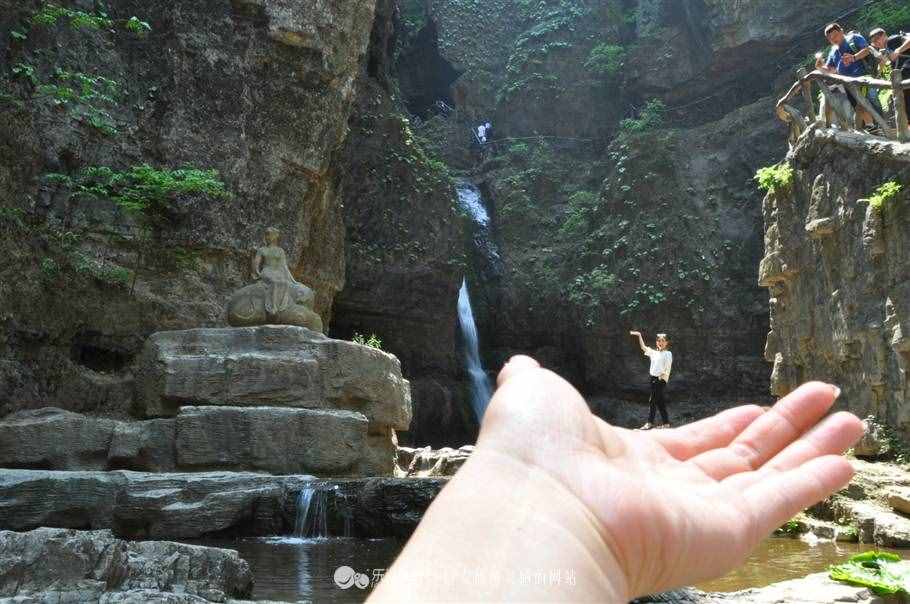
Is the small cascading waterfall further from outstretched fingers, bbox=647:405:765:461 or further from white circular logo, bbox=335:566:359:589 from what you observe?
outstretched fingers, bbox=647:405:765:461

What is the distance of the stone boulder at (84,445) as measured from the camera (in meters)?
8.65

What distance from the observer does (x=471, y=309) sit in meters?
23.7

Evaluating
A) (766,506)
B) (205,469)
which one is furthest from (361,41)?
(766,506)

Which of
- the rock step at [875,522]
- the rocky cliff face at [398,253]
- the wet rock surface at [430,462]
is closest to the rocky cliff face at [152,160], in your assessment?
the rocky cliff face at [398,253]

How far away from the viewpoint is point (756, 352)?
A: 841 inches

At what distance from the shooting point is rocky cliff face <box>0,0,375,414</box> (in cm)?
1260

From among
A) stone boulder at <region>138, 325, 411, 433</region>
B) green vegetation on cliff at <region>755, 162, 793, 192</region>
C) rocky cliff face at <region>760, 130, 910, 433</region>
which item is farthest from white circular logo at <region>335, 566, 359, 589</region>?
green vegetation on cliff at <region>755, 162, 793, 192</region>

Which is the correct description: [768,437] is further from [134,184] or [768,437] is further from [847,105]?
[134,184]

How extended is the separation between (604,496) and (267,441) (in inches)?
307

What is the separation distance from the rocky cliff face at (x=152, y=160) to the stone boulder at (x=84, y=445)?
360 centimetres

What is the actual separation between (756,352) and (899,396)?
1228cm

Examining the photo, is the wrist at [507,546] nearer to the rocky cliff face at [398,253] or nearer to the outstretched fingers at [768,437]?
the outstretched fingers at [768,437]

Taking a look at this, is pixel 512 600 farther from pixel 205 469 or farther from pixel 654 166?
pixel 654 166

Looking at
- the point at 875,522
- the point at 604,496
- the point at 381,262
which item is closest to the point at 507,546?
the point at 604,496
